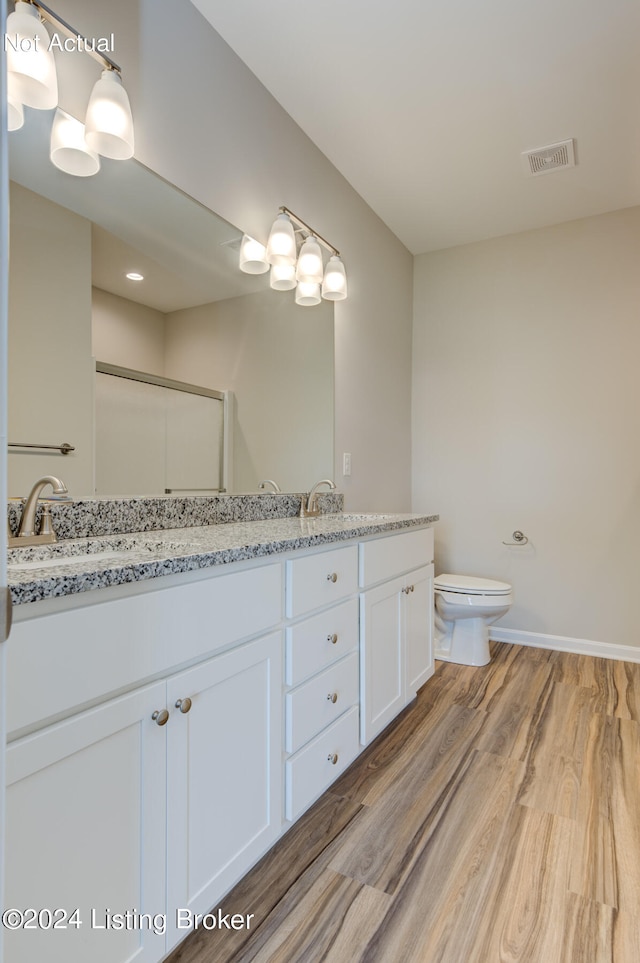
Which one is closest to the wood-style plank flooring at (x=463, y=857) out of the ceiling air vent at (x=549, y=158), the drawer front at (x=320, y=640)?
the drawer front at (x=320, y=640)

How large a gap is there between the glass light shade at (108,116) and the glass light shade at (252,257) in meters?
0.60

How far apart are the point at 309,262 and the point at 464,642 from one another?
2.05 meters

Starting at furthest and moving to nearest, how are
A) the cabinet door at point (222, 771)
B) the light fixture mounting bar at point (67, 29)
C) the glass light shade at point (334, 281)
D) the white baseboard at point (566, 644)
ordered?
the white baseboard at point (566, 644) < the glass light shade at point (334, 281) < the light fixture mounting bar at point (67, 29) < the cabinet door at point (222, 771)

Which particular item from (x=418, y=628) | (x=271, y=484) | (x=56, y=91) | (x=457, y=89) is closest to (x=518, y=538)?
(x=418, y=628)

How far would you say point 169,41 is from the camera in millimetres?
1527

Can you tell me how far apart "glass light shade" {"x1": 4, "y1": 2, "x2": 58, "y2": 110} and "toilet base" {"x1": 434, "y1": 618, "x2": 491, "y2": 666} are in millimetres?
2651

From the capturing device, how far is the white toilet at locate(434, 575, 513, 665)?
2.58m

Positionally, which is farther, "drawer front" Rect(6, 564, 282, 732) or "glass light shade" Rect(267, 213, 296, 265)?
"glass light shade" Rect(267, 213, 296, 265)

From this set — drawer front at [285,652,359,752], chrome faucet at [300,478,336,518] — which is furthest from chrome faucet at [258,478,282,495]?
drawer front at [285,652,359,752]

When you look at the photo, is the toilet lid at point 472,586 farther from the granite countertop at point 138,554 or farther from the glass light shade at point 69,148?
the glass light shade at point 69,148

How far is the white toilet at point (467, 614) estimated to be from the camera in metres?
2.58

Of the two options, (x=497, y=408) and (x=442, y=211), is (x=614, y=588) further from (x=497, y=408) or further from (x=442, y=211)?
Result: (x=442, y=211)

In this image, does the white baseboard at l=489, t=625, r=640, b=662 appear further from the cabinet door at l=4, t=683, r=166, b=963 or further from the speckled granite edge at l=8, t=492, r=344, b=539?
the cabinet door at l=4, t=683, r=166, b=963

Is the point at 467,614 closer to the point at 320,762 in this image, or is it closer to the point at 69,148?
the point at 320,762
